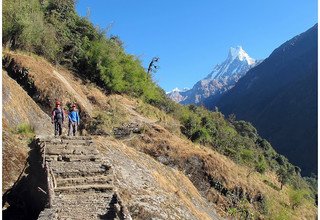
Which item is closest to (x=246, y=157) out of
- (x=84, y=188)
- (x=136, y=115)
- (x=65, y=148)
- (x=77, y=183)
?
(x=136, y=115)

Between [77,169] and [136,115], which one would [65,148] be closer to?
[77,169]

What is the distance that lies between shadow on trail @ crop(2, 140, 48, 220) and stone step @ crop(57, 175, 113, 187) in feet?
1.53

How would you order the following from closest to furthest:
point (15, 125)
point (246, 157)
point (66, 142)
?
point (66, 142) → point (15, 125) → point (246, 157)

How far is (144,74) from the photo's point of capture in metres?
40.5

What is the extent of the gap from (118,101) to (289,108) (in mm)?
132987

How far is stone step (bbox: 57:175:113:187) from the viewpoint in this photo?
11.8 m

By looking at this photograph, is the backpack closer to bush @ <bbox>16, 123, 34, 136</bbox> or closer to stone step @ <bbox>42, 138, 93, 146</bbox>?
bush @ <bbox>16, 123, 34, 136</bbox>

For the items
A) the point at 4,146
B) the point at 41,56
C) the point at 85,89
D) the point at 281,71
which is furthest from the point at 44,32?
the point at 281,71

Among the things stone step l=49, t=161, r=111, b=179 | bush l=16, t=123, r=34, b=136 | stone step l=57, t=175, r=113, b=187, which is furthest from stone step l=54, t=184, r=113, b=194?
bush l=16, t=123, r=34, b=136

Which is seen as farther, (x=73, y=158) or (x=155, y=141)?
(x=155, y=141)

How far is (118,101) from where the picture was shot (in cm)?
3231

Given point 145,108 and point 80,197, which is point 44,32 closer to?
point 145,108

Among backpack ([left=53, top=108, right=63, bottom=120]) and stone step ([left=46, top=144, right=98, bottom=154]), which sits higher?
backpack ([left=53, top=108, right=63, bottom=120])

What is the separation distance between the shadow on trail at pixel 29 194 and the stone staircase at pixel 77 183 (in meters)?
0.37
